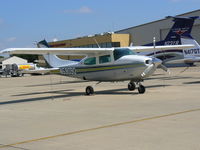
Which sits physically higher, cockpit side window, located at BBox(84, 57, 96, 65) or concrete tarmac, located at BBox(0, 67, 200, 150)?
cockpit side window, located at BBox(84, 57, 96, 65)

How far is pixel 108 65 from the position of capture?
17453 mm

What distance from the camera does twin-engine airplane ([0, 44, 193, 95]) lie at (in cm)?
1609

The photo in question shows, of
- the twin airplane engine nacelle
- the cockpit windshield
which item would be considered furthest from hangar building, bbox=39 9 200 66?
the cockpit windshield

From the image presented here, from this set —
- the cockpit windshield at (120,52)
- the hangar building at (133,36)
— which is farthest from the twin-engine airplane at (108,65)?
the hangar building at (133,36)

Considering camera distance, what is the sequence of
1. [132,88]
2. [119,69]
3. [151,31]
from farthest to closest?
[151,31] < [132,88] < [119,69]

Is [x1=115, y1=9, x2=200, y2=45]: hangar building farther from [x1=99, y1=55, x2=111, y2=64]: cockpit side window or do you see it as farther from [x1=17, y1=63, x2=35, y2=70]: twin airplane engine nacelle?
[x1=99, y1=55, x2=111, y2=64]: cockpit side window

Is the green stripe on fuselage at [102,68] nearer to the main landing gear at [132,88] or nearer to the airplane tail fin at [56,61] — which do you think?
the main landing gear at [132,88]

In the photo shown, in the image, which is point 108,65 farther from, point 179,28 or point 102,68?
point 179,28

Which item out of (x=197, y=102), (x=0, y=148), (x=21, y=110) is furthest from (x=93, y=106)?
(x=0, y=148)

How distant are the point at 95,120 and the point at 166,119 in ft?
6.07

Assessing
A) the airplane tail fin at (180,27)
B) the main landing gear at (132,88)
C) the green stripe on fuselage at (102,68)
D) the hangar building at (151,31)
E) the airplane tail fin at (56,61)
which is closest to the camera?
the green stripe on fuselage at (102,68)

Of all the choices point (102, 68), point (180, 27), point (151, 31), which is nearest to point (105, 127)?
point (102, 68)

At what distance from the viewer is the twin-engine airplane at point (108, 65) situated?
1609 cm

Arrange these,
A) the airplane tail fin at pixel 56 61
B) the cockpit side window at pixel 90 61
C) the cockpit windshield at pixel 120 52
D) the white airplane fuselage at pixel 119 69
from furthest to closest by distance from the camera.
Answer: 1. the airplane tail fin at pixel 56 61
2. the cockpit side window at pixel 90 61
3. the cockpit windshield at pixel 120 52
4. the white airplane fuselage at pixel 119 69
